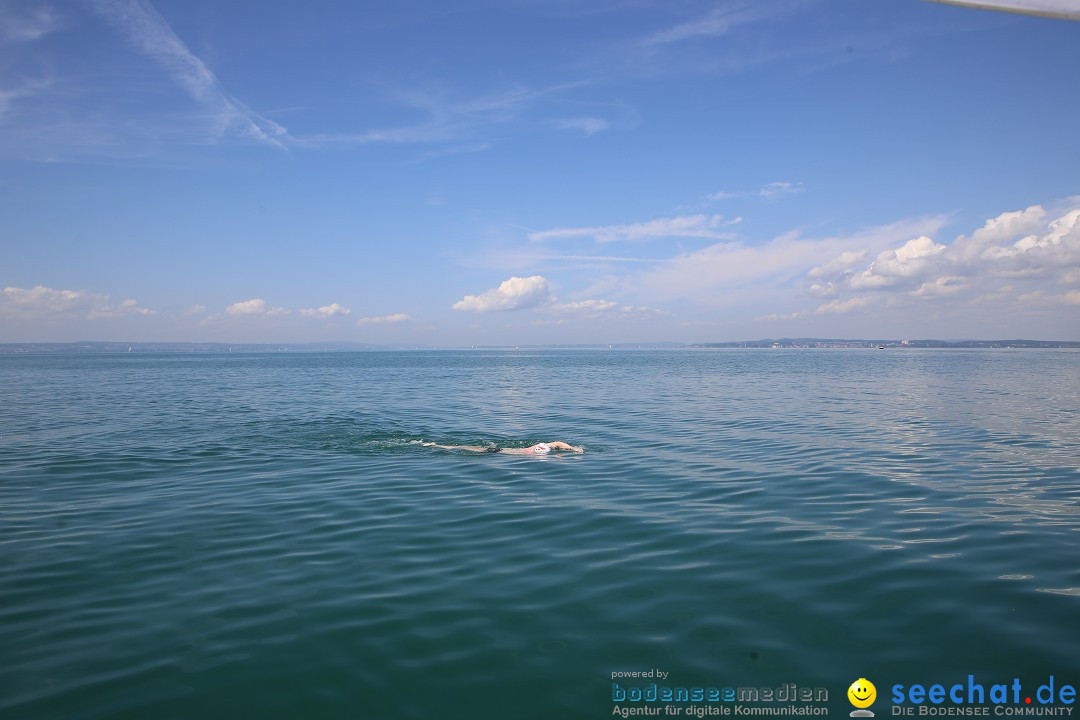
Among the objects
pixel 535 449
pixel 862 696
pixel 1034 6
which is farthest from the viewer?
pixel 535 449

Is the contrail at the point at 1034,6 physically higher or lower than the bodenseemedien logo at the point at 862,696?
higher

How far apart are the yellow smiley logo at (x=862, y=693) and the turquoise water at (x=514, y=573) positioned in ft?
0.44

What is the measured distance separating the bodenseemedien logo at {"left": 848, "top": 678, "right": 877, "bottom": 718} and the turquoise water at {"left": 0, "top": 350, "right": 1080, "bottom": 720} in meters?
0.14

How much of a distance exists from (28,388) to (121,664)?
204 feet

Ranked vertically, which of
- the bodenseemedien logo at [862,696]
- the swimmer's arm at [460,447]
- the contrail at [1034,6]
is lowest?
the swimmer's arm at [460,447]

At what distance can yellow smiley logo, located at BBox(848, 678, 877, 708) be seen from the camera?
5.67m

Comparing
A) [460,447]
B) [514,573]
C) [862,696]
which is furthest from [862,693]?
[460,447]

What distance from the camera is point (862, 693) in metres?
5.79

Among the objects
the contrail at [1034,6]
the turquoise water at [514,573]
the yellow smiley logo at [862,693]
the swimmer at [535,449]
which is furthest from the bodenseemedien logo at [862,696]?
the swimmer at [535,449]

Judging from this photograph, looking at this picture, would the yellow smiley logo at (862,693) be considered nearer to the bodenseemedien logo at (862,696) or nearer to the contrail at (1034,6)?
the bodenseemedien logo at (862,696)

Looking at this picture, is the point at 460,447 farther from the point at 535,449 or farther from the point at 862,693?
the point at 862,693

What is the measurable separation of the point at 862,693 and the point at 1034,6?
7.08 m

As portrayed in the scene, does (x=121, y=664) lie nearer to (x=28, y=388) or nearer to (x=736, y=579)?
A: (x=736, y=579)

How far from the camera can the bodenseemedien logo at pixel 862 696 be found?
5539mm
